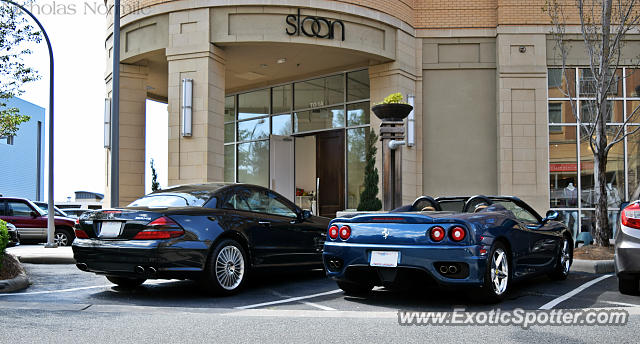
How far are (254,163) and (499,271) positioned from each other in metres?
15.4

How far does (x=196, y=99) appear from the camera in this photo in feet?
52.0

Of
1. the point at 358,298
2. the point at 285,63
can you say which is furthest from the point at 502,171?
the point at 358,298

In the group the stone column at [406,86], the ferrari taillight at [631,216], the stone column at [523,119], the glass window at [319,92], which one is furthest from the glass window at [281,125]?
the ferrari taillight at [631,216]

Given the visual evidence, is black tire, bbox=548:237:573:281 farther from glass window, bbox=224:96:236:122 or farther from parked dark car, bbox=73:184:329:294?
glass window, bbox=224:96:236:122

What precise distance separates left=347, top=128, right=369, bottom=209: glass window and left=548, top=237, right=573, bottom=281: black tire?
9879 mm

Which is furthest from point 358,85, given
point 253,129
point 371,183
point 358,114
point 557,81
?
point 557,81

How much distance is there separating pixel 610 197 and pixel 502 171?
305cm

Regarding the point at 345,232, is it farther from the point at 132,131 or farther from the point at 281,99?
the point at 281,99

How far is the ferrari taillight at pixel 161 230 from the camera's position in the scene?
22.7 ft

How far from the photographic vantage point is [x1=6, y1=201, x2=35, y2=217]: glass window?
59.7 feet

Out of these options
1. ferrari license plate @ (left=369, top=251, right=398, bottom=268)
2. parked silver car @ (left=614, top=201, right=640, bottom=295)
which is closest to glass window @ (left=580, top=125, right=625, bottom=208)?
parked silver car @ (left=614, top=201, right=640, bottom=295)

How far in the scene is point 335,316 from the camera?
19.5ft

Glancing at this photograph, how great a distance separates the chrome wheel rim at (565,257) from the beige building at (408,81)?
8226 mm

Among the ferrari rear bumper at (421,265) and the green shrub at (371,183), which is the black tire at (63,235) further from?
the ferrari rear bumper at (421,265)
